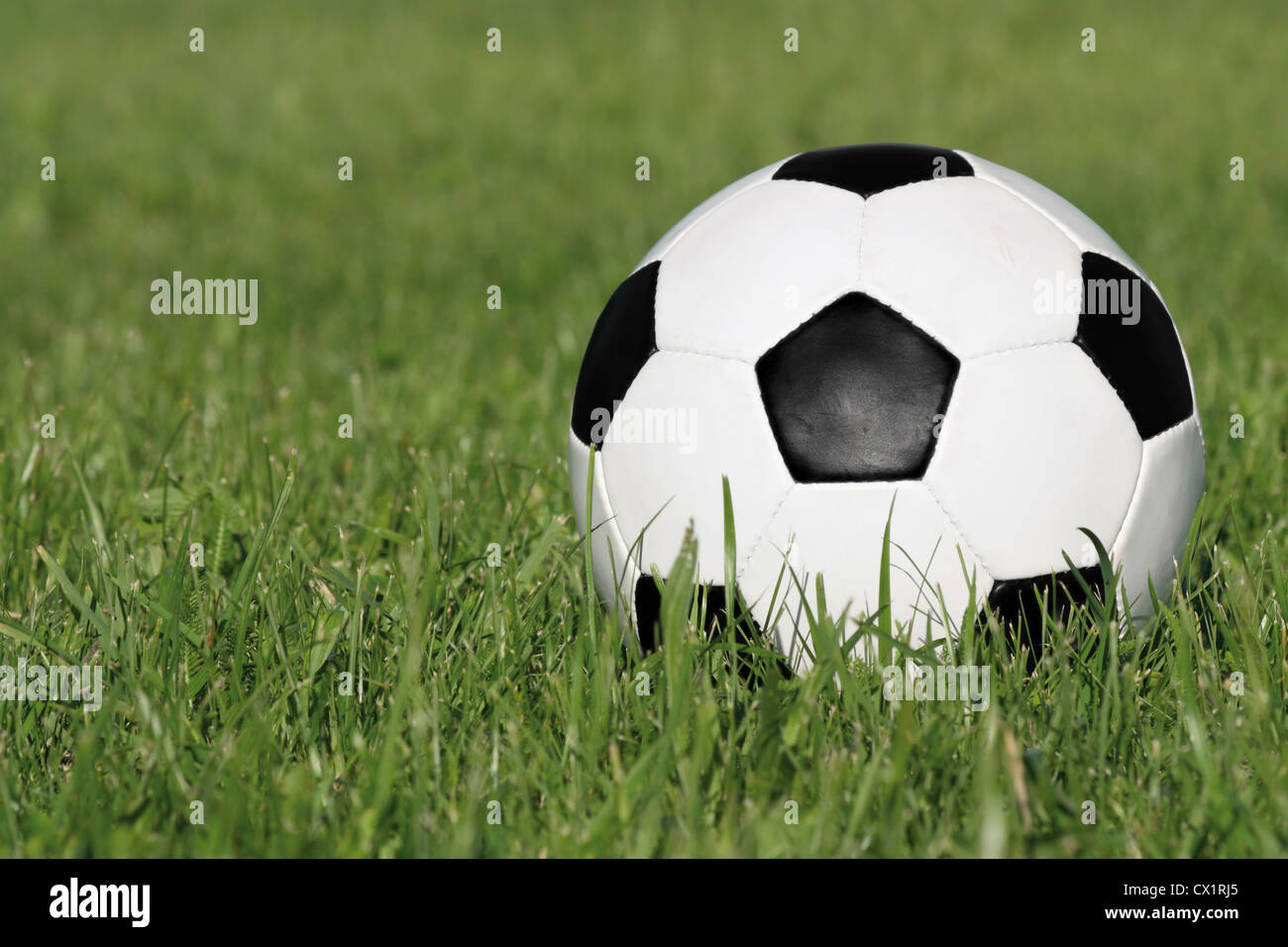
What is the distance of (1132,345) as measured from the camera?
2.62 m

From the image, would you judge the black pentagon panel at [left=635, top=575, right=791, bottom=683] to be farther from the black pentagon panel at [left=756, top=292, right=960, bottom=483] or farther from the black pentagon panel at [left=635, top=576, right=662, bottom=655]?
the black pentagon panel at [left=756, top=292, right=960, bottom=483]

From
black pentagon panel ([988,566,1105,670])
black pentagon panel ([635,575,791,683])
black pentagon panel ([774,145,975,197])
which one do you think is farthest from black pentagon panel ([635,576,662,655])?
black pentagon panel ([774,145,975,197])

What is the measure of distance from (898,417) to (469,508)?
1529 mm

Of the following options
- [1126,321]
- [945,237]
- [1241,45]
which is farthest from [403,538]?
[1241,45]

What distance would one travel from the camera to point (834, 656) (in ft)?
7.41

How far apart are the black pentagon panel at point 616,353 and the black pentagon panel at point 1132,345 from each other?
933 millimetres

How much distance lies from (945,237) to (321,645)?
1583 mm

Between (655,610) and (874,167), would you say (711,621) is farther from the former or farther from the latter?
(874,167)

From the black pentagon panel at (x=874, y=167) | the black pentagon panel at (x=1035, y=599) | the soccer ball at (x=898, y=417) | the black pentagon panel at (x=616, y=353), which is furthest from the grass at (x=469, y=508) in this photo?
the black pentagon panel at (x=874, y=167)

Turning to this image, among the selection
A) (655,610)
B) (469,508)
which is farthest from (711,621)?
(469,508)

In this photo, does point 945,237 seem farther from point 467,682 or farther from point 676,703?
point 467,682

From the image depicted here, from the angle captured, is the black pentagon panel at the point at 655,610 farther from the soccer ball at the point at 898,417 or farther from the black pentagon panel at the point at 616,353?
the black pentagon panel at the point at 616,353

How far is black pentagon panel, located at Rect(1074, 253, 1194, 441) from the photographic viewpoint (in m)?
2.56

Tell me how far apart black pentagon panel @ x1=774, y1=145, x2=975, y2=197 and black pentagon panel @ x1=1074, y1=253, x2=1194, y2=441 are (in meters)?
0.39
